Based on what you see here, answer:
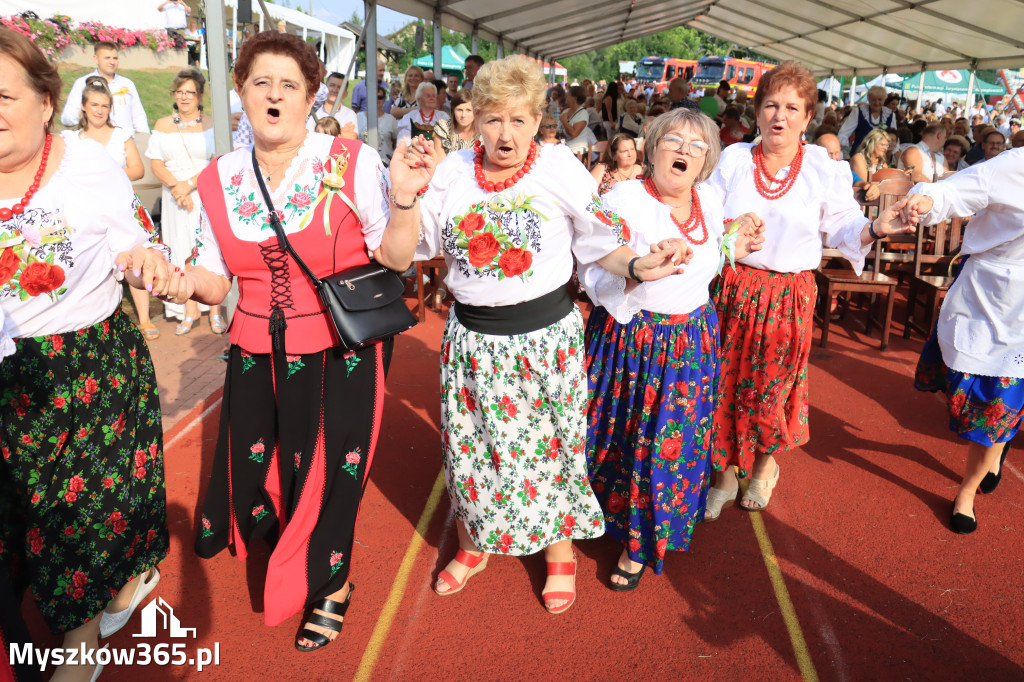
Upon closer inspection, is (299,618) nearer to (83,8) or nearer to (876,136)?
(83,8)

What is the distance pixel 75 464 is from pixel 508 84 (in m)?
1.98

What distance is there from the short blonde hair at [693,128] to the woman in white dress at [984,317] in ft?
2.76

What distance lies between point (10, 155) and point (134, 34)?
553 inches

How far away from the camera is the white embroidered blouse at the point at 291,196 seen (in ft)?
7.73

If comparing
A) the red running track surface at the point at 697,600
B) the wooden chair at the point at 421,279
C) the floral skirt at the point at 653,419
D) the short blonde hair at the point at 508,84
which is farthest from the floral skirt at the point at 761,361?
the wooden chair at the point at 421,279

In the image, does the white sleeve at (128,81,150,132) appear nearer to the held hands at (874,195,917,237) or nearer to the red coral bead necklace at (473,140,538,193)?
the red coral bead necklace at (473,140,538,193)

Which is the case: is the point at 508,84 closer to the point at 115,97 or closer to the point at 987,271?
the point at 987,271

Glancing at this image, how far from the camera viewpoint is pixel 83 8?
5.49 meters

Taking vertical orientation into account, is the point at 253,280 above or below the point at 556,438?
above

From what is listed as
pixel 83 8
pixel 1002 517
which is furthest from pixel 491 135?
pixel 83 8

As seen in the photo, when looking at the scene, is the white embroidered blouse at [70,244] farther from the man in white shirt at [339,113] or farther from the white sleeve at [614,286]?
the man in white shirt at [339,113]

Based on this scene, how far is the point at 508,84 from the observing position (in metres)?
2.40

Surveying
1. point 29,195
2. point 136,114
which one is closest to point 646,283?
point 29,195

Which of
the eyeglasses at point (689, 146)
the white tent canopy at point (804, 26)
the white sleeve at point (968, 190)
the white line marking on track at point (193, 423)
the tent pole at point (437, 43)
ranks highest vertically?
the white tent canopy at point (804, 26)
